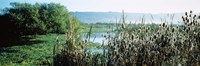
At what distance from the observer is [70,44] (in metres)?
7.01

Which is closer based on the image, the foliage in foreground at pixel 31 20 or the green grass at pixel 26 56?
the green grass at pixel 26 56

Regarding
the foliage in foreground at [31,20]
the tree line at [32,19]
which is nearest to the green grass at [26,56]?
the foliage in foreground at [31,20]

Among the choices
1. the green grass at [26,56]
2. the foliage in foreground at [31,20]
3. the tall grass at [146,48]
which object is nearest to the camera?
the tall grass at [146,48]

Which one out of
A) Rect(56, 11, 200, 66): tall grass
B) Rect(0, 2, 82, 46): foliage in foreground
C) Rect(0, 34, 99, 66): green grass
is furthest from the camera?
Rect(0, 2, 82, 46): foliage in foreground

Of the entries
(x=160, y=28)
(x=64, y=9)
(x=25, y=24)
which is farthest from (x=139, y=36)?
(x=64, y=9)

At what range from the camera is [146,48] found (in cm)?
637

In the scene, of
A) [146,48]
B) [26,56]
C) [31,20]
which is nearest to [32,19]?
[31,20]

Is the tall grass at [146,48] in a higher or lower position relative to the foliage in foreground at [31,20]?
higher

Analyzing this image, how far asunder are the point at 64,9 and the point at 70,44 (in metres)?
35.0

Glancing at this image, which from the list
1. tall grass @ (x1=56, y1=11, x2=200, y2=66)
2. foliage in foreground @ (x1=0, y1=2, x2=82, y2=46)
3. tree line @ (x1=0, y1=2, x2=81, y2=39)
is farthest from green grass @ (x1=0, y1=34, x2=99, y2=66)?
tree line @ (x1=0, y1=2, x2=81, y2=39)

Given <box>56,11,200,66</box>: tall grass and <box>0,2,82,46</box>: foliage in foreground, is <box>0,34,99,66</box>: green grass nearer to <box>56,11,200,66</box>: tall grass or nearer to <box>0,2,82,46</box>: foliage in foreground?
<box>56,11,200,66</box>: tall grass

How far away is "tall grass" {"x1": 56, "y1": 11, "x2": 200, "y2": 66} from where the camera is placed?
6.11 meters

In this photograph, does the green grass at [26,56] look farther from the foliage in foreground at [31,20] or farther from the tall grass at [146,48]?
the foliage in foreground at [31,20]

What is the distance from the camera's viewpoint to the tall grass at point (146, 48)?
20.1 feet
